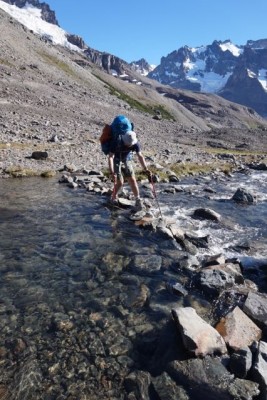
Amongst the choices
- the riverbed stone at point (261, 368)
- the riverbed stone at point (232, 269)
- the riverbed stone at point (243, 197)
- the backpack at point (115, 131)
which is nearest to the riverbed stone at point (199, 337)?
the riverbed stone at point (261, 368)

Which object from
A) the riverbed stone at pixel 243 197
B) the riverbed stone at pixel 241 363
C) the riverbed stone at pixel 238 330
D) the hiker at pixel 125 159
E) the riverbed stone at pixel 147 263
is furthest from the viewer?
the riverbed stone at pixel 243 197

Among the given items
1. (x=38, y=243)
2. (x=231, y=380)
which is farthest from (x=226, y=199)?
(x=231, y=380)

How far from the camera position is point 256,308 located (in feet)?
25.6

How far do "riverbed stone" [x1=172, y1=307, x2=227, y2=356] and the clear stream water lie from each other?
97cm

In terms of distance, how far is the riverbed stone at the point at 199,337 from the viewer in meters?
6.45

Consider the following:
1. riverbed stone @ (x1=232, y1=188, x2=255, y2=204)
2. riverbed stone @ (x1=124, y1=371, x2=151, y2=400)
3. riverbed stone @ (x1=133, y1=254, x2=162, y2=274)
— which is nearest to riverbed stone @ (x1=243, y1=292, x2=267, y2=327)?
riverbed stone @ (x1=124, y1=371, x2=151, y2=400)

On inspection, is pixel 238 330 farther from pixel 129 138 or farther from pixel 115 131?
pixel 115 131

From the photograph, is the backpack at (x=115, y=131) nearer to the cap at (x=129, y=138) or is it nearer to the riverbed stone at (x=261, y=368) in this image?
the cap at (x=129, y=138)

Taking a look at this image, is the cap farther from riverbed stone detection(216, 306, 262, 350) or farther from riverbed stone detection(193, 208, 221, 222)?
riverbed stone detection(216, 306, 262, 350)

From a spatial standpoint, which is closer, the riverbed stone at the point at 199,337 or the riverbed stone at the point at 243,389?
the riverbed stone at the point at 243,389

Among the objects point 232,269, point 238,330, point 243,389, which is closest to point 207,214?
point 232,269

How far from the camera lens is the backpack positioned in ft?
50.4

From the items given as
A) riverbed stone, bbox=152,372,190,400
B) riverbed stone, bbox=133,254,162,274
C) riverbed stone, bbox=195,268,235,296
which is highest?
riverbed stone, bbox=195,268,235,296

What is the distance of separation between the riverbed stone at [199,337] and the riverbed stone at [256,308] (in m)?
1.22
